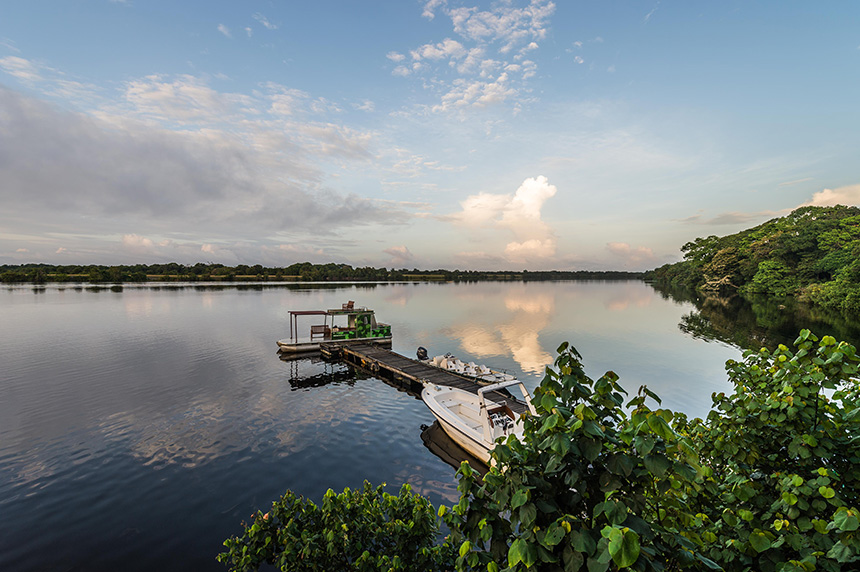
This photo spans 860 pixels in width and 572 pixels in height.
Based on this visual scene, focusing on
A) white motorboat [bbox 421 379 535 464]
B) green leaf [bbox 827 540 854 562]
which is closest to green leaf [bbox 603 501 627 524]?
green leaf [bbox 827 540 854 562]

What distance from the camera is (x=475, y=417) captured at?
19375 millimetres

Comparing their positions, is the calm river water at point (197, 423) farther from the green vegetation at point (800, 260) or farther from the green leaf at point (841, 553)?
the green vegetation at point (800, 260)

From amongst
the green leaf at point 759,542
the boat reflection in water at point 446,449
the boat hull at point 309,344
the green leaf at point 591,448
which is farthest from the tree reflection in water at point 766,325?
the green leaf at point 591,448

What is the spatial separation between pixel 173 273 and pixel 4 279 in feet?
220

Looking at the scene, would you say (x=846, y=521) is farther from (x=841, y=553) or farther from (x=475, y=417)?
(x=475, y=417)

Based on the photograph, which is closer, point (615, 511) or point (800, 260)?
point (615, 511)

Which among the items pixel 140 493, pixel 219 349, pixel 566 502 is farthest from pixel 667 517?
pixel 219 349

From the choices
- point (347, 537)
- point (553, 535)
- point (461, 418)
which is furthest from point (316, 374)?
point (553, 535)

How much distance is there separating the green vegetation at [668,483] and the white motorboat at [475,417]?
9.32 meters

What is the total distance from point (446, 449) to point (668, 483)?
16.9 meters

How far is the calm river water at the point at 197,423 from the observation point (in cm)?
1181

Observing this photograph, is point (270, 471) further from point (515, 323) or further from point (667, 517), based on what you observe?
point (515, 323)

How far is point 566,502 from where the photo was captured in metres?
3.03

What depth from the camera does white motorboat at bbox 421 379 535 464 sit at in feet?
51.8
